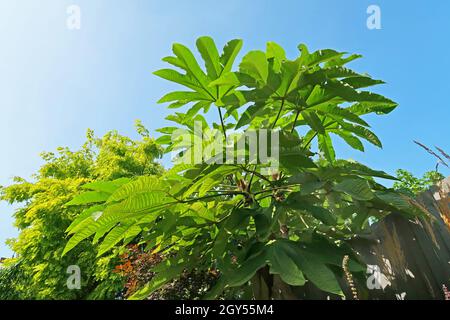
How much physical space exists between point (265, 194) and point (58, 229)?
7.83 m

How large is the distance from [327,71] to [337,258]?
0.91 m

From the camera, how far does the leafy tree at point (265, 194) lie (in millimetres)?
1396

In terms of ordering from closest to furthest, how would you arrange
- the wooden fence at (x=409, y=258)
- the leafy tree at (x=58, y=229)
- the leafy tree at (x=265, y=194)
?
1. the leafy tree at (x=265, y=194)
2. the wooden fence at (x=409, y=258)
3. the leafy tree at (x=58, y=229)

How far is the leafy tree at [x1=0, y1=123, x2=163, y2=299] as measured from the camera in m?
7.90

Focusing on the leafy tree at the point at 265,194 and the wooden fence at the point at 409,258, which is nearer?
the leafy tree at the point at 265,194

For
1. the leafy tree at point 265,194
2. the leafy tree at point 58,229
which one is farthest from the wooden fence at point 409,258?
the leafy tree at point 58,229

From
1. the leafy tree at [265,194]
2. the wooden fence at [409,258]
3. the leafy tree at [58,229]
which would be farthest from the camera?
the leafy tree at [58,229]

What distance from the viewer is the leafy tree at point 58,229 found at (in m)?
7.90

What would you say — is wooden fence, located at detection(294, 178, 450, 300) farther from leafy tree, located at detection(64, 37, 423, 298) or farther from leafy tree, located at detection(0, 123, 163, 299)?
leafy tree, located at detection(0, 123, 163, 299)

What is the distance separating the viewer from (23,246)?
862cm

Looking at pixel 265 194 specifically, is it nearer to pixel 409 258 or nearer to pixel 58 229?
pixel 409 258

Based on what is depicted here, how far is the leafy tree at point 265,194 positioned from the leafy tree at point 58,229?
519 centimetres

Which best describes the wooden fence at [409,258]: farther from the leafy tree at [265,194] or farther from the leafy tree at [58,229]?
the leafy tree at [58,229]

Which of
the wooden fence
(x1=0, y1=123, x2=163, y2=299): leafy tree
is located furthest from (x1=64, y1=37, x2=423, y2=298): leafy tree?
(x1=0, y1=123, x2=163, y2=299): leafy tree
